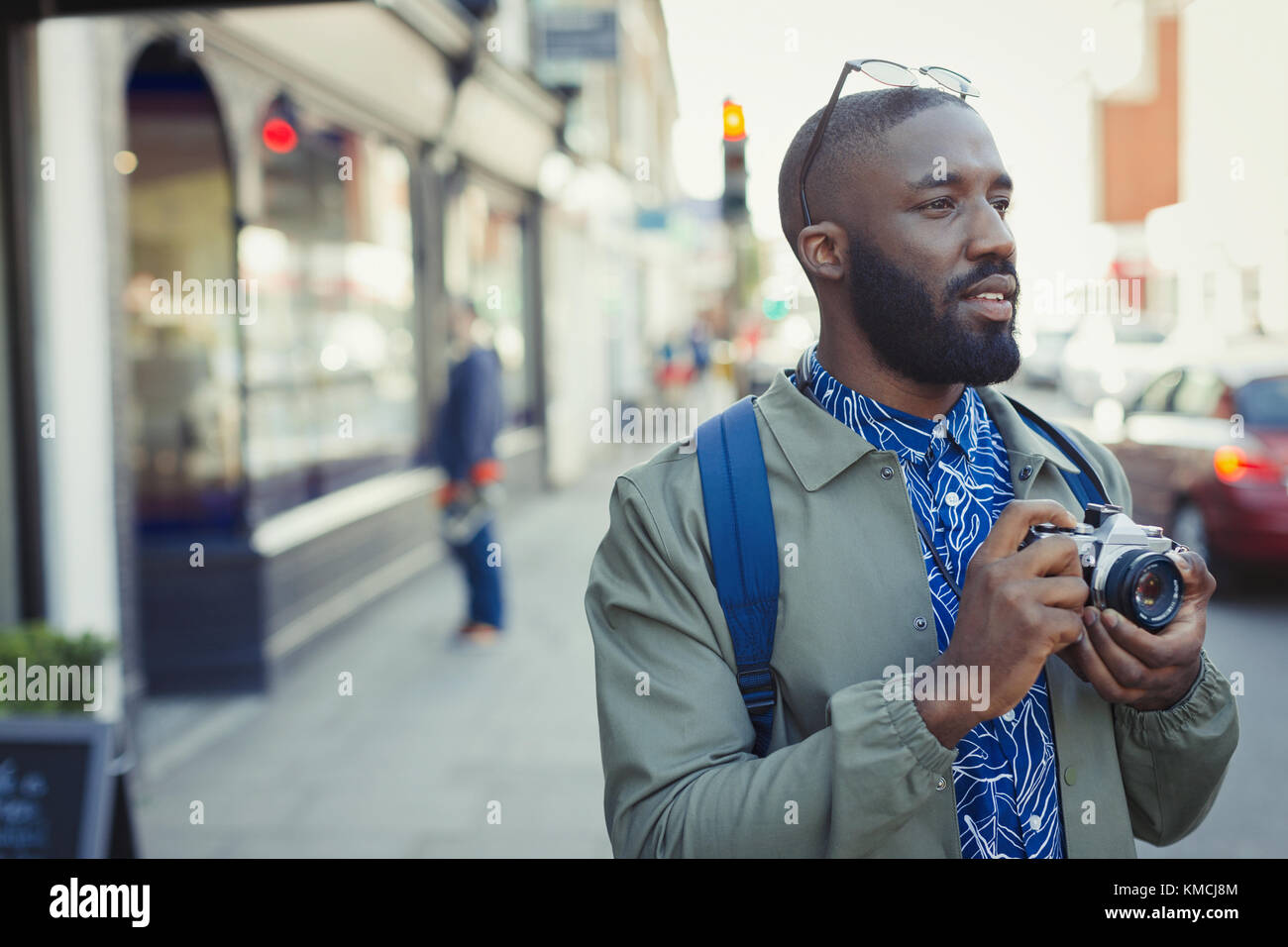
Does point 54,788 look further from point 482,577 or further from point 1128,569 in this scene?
point 482,577

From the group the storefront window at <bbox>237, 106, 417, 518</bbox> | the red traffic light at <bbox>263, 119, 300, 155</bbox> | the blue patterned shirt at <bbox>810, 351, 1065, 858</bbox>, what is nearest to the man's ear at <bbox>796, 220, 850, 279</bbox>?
the blue patterned shirt at <bbox>810, 351, 1065, 858</bbox>

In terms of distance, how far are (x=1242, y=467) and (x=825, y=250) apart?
7505 mm

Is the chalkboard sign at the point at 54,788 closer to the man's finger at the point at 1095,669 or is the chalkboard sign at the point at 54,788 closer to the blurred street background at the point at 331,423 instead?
the blurred street background at the point at 331,423

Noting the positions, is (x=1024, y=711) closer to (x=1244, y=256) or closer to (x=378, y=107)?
(x=378, y=107)

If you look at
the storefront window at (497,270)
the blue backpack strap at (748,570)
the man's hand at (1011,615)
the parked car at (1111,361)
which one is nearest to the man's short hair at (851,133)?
the blue backpack strap at (748,570)

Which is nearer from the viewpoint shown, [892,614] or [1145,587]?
[1145,587]

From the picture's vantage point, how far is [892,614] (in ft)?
5.04

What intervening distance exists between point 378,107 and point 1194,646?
8494mm

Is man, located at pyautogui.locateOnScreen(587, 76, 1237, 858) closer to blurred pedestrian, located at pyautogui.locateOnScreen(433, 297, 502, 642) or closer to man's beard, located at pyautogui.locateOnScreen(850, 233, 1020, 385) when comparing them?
man's beard, located at pyautogui.locateOnScreen(850, 233, 1020, 385)

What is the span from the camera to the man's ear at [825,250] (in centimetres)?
161

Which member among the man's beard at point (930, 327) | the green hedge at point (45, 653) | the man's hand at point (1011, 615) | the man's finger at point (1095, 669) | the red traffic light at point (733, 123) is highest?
the red traffic light at point (733, 123)

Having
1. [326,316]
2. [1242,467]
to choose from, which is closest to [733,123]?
[326,316]

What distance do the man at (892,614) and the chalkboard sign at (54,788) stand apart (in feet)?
7.06
